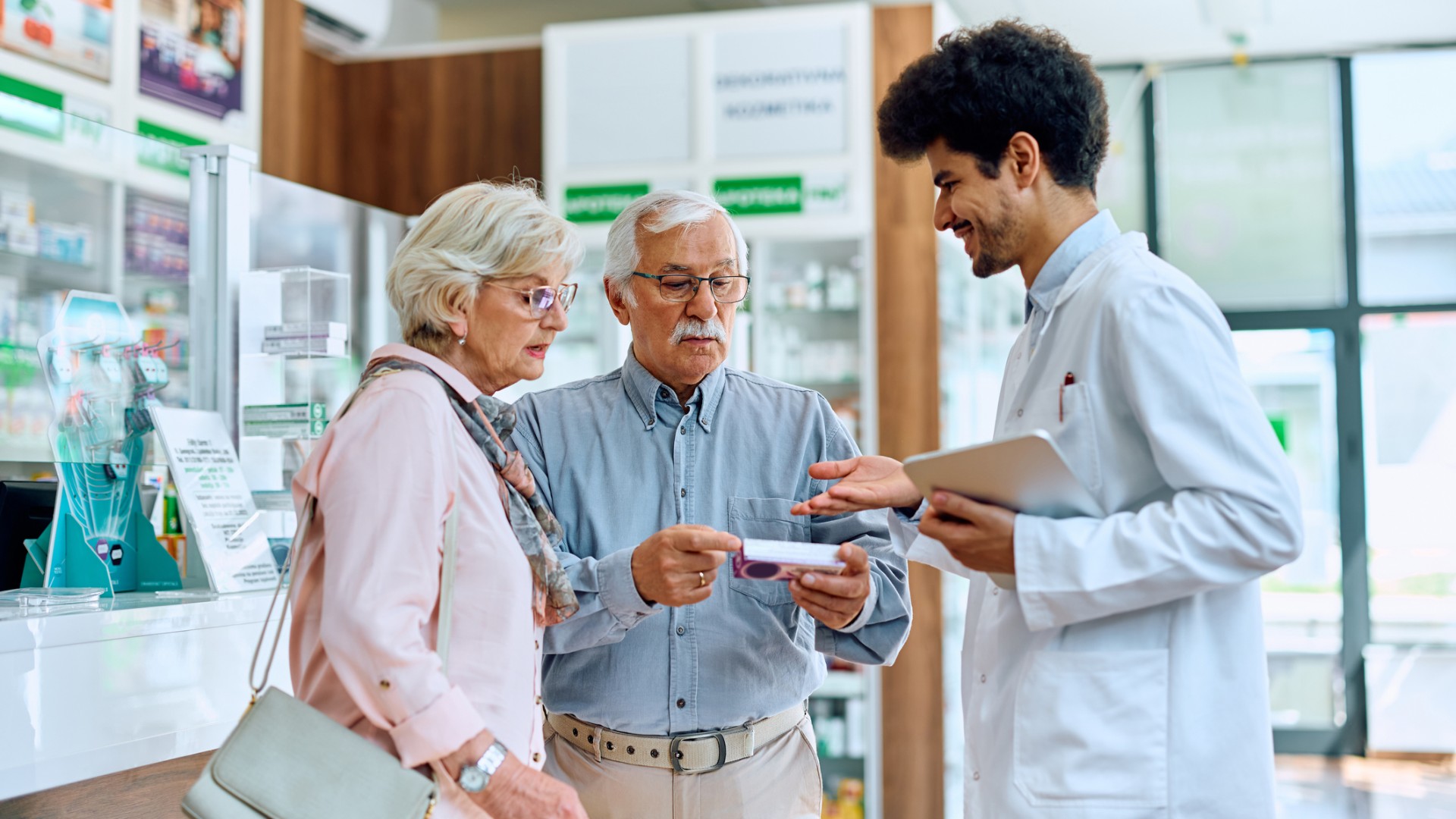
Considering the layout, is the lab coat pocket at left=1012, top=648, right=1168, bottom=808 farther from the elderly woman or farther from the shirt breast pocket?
the shirt breast pocket

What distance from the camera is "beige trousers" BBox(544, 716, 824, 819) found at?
1967 millimetres

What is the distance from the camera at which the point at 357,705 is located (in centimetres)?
146

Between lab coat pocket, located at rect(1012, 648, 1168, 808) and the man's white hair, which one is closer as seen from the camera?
lab coat pocket, located at rect(1012, 648, 1168, 808)

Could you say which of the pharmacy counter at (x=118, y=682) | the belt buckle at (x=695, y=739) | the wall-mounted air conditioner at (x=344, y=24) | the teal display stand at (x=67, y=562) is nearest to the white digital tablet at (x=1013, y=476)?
the belt buckle at (x=695, y=739)

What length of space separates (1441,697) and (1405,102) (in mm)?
3557

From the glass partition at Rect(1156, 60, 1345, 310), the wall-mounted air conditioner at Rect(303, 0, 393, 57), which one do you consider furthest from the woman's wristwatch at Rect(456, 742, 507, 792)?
the glass partition at Rect(1156, 60, 1345, 310)

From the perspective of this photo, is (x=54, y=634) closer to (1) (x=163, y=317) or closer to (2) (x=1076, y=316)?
(2) (x=1076, y=316)

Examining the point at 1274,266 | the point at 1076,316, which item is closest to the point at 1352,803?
the point at 1274,266

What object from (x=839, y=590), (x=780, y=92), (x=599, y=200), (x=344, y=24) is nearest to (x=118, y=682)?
(x=839, y=590)

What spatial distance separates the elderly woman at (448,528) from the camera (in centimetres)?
138

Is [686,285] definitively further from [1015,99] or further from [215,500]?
[215,500]

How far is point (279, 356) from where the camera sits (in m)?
2.83

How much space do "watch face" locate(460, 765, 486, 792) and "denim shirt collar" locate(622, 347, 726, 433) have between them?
0.84 meters

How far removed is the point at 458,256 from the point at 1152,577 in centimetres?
96
